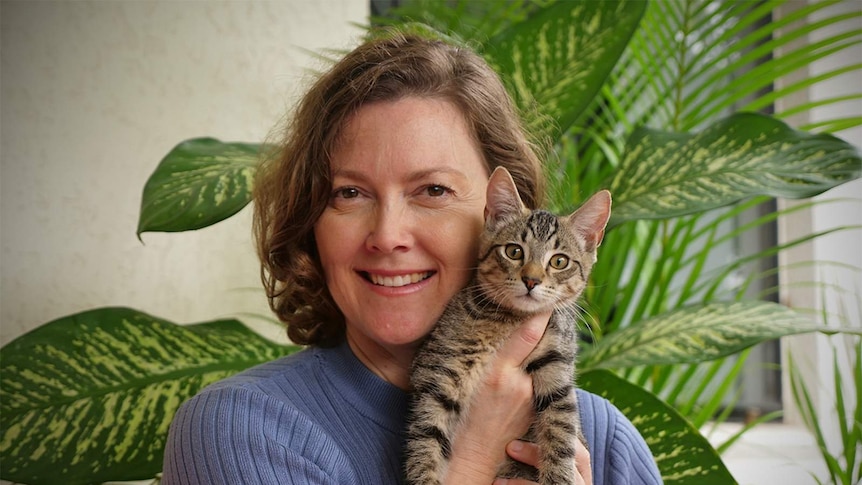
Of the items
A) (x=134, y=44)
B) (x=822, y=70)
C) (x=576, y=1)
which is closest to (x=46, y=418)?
(x=134, y=44)

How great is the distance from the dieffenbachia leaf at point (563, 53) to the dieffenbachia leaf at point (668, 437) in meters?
0.56

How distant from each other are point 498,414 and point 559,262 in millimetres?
270

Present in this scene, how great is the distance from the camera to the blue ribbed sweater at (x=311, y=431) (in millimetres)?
933

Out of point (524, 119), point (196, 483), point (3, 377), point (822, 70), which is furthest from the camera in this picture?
point (822, 70)

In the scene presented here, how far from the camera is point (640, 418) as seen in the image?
4.29ft

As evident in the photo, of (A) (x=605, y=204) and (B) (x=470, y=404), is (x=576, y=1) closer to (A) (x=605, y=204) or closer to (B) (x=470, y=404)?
(A) (x=605, y=204)

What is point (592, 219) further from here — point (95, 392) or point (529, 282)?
point (95, 392)

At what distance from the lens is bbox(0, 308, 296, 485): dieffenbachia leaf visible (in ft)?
4.06

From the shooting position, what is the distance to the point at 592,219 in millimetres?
1146

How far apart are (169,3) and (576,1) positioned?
1.16 meters

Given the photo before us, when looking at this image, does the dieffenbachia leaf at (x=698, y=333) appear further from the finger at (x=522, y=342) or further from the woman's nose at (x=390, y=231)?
the woman's nose at (x=390, y=231)

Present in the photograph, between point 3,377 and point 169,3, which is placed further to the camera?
point 169,3

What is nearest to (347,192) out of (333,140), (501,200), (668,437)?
(333,140)

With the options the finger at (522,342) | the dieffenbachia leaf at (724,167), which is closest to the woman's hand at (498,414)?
Result: the finger at (522,342)
